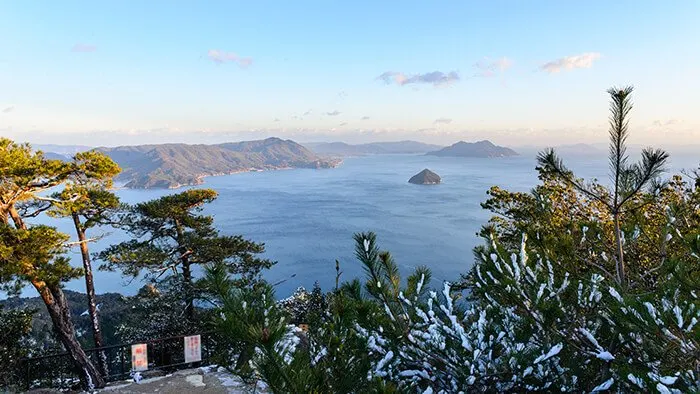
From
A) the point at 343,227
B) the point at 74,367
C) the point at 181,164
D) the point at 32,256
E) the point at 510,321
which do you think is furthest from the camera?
the point at 181,164

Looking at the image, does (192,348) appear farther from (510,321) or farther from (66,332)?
(510,321)

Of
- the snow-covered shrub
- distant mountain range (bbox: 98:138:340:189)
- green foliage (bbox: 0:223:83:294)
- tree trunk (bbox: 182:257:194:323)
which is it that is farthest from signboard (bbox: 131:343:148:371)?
distant mountain range (bbox: 98:138:340:189)

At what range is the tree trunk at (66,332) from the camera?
7.77 m

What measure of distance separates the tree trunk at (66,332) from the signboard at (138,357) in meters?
0.98

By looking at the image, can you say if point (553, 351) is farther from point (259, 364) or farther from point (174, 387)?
point (174, 387)

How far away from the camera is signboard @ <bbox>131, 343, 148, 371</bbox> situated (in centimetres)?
724

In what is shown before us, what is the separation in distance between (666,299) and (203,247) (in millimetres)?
10907

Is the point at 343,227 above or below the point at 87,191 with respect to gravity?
below

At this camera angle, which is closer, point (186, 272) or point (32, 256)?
point (32, 256)

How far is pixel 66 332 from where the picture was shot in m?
8.05

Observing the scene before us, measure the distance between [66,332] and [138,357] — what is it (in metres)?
2.00

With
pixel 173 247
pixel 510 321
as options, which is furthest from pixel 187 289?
pixel 510 321

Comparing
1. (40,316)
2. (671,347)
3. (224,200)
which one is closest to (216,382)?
(671,347)

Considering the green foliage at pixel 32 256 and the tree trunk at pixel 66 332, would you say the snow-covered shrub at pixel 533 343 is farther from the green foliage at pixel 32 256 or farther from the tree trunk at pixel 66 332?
the tree trunk at pixel 66 332
